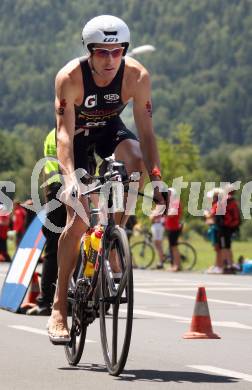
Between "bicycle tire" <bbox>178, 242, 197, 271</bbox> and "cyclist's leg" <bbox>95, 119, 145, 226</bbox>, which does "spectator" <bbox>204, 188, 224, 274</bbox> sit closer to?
"bicycle tire" <bbox>178, 242, 197, 271</bbox>

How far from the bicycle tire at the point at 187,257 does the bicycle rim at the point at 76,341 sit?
22115mm

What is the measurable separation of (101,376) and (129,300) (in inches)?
27.2

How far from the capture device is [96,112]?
8.86 m

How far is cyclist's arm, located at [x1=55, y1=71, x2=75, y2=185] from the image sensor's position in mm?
8641

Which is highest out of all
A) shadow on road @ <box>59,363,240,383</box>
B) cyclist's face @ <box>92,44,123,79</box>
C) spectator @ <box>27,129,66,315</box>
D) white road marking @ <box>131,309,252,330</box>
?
cyclist's face @ <box>92,44,123,79</box>

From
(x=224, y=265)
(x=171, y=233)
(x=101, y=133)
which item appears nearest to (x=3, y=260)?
(x=171, y=233)

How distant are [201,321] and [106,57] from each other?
10.2ft

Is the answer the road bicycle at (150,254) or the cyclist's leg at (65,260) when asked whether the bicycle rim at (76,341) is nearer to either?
the cyclist's leg at (65,260)

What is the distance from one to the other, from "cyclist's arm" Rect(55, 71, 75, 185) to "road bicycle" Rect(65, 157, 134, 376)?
269mm

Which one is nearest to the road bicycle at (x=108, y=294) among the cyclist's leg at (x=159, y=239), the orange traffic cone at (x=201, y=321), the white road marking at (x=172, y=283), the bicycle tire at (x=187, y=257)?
the orange traffic cone at (x=201, y=321)

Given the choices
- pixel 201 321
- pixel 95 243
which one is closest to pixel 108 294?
pixel 95 243

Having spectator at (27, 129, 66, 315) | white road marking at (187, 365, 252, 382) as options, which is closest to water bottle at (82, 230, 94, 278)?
white road marking at (187, 365, 252, 382)

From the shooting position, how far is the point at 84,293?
28.6 feet

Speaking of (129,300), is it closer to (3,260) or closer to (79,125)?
(79,125)
